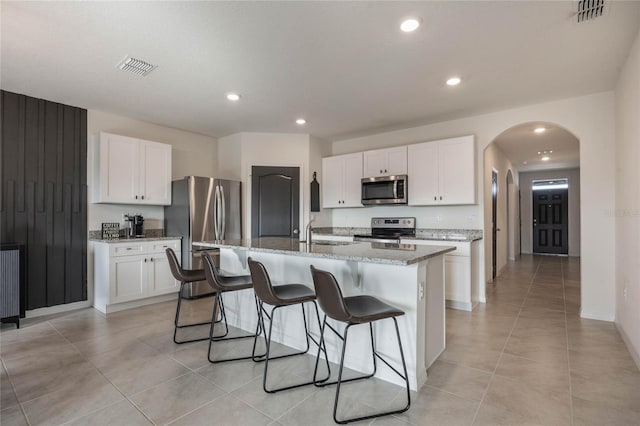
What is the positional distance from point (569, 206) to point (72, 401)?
37.0 feet

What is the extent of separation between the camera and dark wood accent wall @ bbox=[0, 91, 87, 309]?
357 cm

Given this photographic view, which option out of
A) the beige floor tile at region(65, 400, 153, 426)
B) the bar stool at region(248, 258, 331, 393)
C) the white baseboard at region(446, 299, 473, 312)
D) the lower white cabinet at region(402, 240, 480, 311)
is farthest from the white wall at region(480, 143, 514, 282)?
the beige floor tile at region(65, 400, 153, 426)

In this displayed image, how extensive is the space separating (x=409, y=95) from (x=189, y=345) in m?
3.46

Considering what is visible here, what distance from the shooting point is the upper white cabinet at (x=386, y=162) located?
482cm

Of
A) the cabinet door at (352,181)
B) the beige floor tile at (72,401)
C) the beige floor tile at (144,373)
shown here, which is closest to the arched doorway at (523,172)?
the cabinet door at (352,181)

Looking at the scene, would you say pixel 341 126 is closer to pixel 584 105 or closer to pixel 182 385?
pixel 584 105

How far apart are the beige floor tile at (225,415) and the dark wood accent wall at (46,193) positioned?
125 inches

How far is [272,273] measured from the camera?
9.91 ft

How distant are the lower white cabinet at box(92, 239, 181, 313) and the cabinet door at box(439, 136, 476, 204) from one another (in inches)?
155

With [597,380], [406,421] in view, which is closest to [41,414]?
[406,421]

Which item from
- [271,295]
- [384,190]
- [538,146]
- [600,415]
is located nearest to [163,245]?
[271,295]

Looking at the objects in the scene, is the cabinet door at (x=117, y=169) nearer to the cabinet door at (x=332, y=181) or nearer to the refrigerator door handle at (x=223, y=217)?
the refrigerator door handle at (x=223, y=217)

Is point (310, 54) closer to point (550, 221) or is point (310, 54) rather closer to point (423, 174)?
point (423, 174)

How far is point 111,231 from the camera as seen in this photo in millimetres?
4273
